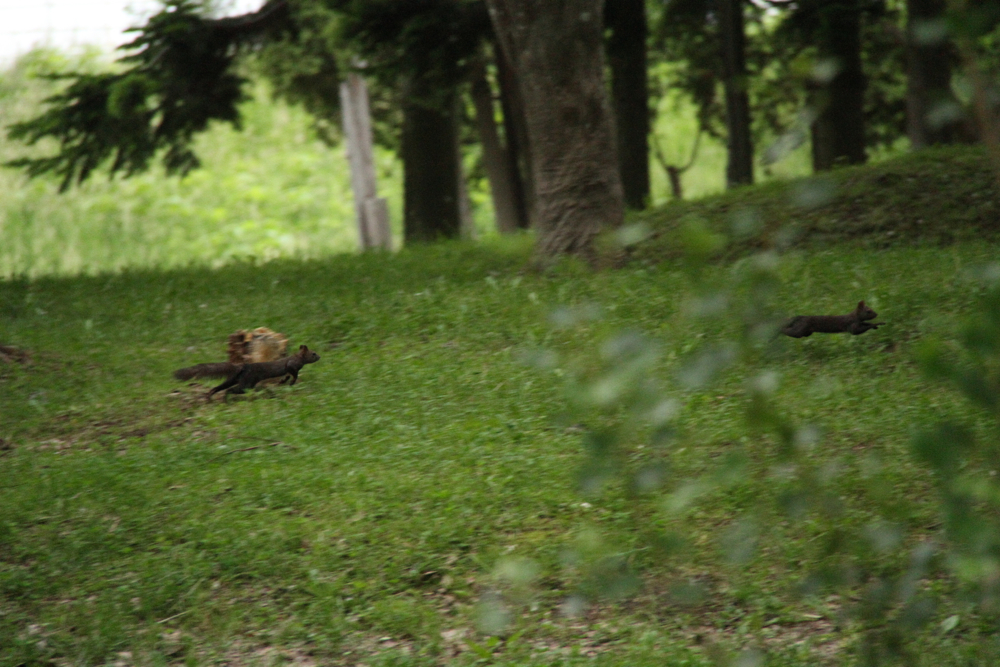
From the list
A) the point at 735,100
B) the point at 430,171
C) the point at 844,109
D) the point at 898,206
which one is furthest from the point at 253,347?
the point at 844,109

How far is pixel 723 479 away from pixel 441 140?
50.9 feet

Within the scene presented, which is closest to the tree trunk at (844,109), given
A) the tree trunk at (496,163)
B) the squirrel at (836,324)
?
the tree trunk at (496,163)

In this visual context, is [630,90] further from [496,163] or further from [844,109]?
[496,163]

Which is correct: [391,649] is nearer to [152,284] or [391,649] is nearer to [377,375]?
[377,375]

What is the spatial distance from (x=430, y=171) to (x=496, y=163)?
90.9 inches

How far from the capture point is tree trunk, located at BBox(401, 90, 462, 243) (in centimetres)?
1670

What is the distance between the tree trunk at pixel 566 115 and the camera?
10.7 meters

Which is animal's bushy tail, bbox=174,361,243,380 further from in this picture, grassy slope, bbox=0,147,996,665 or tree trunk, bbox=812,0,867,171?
tree trunk, bbox=812,0,867,171

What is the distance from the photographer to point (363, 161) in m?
20.0

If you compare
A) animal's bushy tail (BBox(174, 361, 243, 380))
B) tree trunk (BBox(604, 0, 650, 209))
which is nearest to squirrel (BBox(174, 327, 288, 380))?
animal's bushy tail (BBox(174, 361, 243, 380))

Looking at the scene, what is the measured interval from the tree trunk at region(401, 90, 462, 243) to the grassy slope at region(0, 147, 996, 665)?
682 centimetres

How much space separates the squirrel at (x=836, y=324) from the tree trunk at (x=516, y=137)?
31.9 feet

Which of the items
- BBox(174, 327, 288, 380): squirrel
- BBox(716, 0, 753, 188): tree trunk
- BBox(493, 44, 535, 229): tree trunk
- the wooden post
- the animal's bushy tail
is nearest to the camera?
the animal's bushy tail

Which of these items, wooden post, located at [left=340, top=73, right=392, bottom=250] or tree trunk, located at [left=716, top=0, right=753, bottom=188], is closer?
tree trunk, located at [left=716, top=0, right=753, bottom=188]
